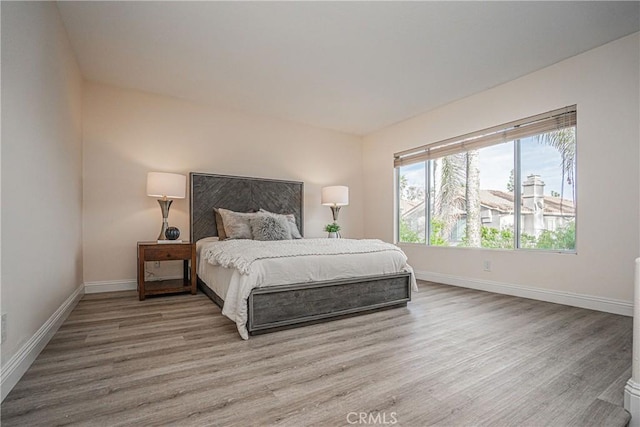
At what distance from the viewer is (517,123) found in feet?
11.8

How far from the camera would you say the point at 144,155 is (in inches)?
155

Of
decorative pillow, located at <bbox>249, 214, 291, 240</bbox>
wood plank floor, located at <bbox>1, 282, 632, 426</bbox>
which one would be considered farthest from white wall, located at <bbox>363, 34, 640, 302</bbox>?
decorative pillow, located at <bbox>249, 214, 291, 240</bbox>

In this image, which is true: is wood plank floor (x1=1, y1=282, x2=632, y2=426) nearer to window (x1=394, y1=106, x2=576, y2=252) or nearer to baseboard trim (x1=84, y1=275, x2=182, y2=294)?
baseboard trim (x1=84, y1=275, x2=182, y2=294)

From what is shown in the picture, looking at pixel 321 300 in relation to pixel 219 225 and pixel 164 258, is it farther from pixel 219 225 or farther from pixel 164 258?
pixel 219 225

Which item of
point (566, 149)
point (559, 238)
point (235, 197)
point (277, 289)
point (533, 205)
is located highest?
point (566, 149)

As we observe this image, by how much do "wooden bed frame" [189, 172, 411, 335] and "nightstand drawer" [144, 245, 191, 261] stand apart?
0.45 metres

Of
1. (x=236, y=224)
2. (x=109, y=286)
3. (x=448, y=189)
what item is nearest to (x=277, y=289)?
(x=236, y=224)

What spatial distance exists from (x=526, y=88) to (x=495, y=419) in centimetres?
351

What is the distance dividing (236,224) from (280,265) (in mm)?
1615

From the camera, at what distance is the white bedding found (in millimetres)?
2344

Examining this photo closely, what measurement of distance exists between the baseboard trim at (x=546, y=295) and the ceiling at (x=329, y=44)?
239 centimetres

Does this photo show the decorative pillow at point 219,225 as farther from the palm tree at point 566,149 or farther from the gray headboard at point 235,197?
the palm tree at point 566,149

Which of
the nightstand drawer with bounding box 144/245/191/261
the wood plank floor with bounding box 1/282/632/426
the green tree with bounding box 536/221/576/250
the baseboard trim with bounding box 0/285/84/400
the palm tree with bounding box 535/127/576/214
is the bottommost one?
the wood plank floor with bounding box 1/282/632/426

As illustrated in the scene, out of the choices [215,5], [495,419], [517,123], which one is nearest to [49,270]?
[215,5]
